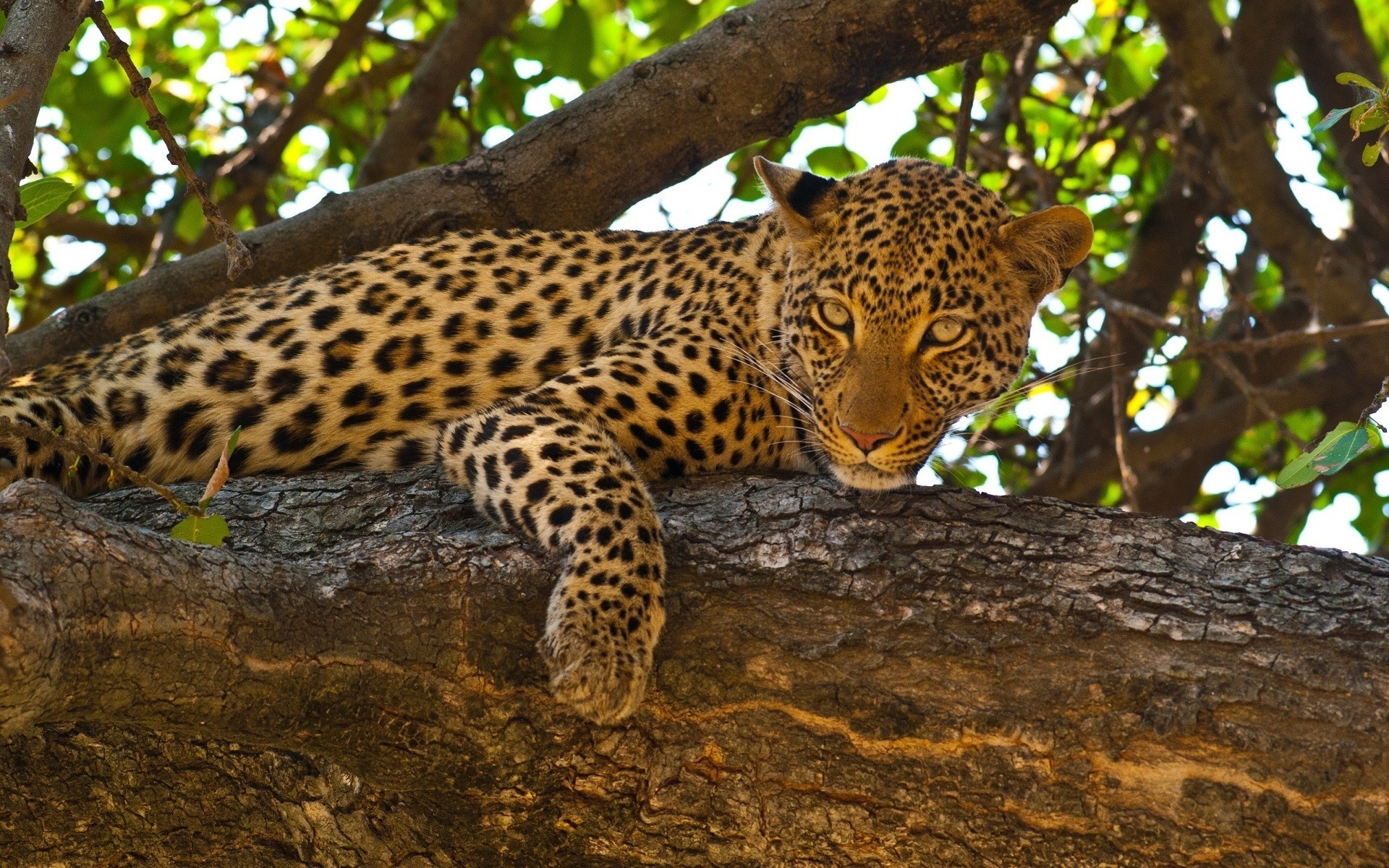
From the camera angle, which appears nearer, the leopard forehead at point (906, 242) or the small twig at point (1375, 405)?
the small twig at point (1375, 405)

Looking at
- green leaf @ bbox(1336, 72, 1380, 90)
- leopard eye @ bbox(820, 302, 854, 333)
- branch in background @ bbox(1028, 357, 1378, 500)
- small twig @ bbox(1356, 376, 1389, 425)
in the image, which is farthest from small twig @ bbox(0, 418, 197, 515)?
branch in background @ bbox(1028, 357, 1378, 500)

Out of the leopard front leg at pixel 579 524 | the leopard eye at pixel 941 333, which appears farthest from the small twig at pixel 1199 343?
the leopard front leg at pixel 579 524

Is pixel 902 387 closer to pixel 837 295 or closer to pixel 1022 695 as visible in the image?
pixel 837 295

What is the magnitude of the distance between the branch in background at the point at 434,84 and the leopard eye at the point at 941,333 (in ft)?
12.7

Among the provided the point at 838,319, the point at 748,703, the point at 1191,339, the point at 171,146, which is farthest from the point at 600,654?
the point at 1191,339

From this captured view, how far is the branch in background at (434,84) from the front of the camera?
833cm

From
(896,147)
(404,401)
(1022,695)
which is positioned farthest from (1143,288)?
(1022,695)

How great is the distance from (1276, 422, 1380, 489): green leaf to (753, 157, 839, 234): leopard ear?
253cm

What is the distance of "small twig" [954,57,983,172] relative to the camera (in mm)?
7082

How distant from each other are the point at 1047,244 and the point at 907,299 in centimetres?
61

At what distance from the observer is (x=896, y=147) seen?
8.20 metres

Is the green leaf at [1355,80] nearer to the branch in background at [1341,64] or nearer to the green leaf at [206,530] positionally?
the green leaf at [206,530]

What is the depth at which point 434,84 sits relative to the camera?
27.6 ft

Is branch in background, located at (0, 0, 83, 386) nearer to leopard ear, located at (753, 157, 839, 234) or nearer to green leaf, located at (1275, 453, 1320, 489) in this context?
leopard ear, located at (753, 157, 839, 234)
